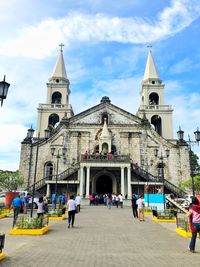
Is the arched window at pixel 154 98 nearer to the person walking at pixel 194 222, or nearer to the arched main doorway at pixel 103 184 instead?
the arched main doorway at pixel 103 184

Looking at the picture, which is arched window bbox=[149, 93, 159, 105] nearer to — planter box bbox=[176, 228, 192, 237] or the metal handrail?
the metal handrail

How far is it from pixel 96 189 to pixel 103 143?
641cm

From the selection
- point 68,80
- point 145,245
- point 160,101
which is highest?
point 68,80

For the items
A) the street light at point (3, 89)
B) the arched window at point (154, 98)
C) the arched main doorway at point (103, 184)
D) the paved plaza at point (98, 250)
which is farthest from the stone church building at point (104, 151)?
the street light at point (3, 89)

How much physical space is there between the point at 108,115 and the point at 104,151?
6.19 meters

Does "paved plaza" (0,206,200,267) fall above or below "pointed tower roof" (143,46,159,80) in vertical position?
below

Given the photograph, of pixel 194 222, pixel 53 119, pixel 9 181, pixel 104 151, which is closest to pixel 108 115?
pixel 104 151

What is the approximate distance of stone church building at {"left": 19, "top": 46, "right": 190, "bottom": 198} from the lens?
105 feet


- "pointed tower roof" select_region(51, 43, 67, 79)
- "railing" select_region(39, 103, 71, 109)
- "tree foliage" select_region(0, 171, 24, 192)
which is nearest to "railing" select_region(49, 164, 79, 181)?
"tree foliage" select_region(0, 171, 24, 192)

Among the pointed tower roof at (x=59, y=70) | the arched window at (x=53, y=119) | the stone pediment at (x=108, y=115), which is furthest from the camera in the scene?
the pointed tower roof at (x=59, y=70)

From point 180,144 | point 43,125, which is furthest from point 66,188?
point 180,144

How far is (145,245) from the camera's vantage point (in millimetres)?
8594

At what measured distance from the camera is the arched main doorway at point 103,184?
34781mm

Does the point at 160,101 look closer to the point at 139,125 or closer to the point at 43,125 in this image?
the point at 139,125
